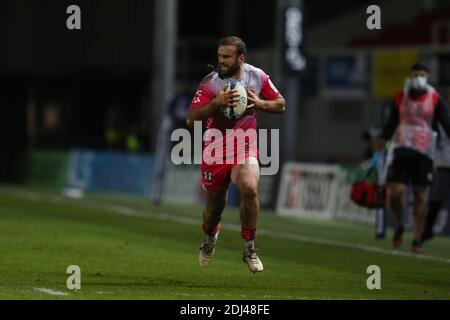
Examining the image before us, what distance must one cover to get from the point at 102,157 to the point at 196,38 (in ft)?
51.1

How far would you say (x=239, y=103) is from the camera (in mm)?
12250

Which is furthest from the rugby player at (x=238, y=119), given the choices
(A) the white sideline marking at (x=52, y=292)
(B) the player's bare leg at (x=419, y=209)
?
(B) the player's bare leg at (x=419, y=209)

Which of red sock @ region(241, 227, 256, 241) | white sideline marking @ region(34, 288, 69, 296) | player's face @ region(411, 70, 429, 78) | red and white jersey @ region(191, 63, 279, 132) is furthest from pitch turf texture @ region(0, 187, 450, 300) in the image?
player's face @ region(411, 70, 429, 78)

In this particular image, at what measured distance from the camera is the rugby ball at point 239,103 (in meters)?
12.2

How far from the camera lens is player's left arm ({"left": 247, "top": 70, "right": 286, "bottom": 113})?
12.4 meters

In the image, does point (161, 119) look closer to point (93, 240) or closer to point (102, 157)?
point (102, 157)

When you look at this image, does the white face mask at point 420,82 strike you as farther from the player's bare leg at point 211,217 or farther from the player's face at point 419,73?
the player's bare leg at point 211,217

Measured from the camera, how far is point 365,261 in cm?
1587

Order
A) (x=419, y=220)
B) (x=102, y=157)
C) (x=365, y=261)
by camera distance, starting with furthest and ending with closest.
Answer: (x=102, y=157)
(x=419, y=220)
(x=365, y=261)

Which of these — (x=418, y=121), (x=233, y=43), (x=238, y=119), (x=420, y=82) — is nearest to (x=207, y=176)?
(x=238, y=119)

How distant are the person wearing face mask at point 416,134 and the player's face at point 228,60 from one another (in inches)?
196

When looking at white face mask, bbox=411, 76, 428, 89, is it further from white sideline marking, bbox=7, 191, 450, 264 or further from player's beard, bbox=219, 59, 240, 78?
player's beard, bbox=219, 59, 240, 78

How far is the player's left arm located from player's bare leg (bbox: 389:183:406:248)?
16.0 ft

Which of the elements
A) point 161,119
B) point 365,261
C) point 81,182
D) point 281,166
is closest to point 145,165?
point 161,119
